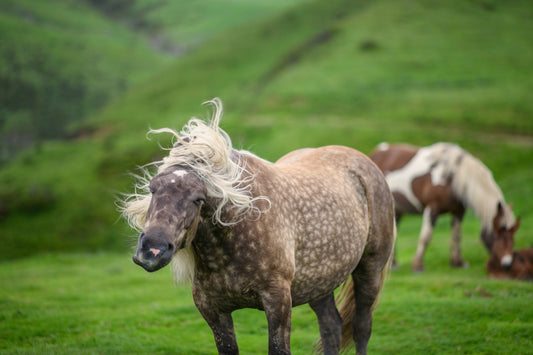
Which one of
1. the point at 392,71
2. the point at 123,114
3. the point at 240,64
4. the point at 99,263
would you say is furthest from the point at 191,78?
the point at 99,263

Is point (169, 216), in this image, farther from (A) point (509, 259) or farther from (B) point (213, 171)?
(A) point (509, 259)

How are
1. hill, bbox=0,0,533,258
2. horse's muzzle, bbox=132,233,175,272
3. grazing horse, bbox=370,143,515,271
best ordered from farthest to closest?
hill, bbox=0,0,533,258 < grazing horse, bbox=370,143,515,271 < horse's muzzle, bbox=132,233,175,272

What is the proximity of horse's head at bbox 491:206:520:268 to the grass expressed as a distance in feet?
2.48

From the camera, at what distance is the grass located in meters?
7.03

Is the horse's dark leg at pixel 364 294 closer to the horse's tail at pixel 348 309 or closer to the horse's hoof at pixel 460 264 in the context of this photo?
the horse's tail at pixel 348 309

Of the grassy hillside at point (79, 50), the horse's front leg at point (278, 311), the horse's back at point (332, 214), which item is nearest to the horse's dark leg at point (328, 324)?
the horse's back at point (332, 214)

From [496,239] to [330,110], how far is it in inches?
1099

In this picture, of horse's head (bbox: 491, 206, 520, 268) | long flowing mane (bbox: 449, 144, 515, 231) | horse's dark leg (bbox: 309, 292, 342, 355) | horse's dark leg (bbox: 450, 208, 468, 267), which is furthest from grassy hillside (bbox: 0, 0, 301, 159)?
horse's dark leg (bbox: 309, 292, 342, 355)

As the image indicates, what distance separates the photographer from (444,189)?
40.8 feet

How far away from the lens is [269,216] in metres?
4.22

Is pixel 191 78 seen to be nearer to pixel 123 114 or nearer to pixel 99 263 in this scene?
pixel 123 114

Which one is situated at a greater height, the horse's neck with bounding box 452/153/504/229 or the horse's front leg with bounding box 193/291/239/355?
the horse's front leg with bounding box 193/291/239/355

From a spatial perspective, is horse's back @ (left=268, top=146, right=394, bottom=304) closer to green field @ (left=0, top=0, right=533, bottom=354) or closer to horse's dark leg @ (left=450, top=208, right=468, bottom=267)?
green field @ (left=0, top=0, right=533, bottom=354)

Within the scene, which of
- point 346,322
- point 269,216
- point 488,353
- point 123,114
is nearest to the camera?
point 269,216
